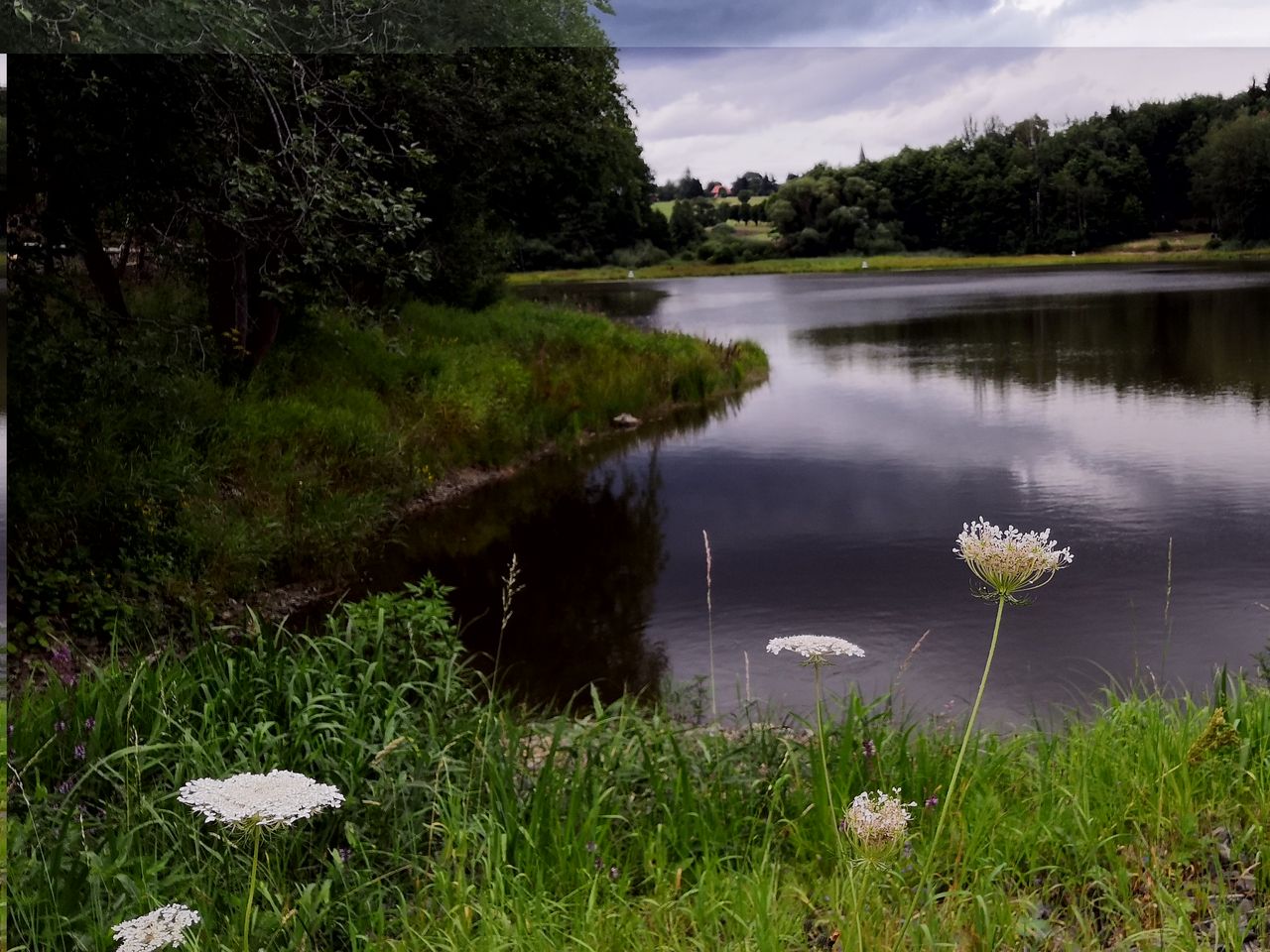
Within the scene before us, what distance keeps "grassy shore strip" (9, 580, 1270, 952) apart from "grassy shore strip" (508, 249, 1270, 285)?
4.34 ft

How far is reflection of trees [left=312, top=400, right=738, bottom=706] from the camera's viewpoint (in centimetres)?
319

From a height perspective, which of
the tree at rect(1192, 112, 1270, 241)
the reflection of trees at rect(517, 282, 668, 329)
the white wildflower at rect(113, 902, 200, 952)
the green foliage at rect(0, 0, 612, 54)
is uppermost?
the green foliage at rect(0, 0, 612, 54)

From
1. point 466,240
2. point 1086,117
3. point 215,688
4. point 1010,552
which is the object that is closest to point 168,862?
point 215,688

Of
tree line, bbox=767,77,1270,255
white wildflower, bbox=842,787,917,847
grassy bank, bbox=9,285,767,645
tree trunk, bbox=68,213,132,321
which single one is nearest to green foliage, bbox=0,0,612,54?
tree trunk, bbox=68,213,132,321

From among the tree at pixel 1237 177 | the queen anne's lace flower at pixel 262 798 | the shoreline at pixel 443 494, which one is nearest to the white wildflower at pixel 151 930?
the queen anne's lace flower at pixel 262 798

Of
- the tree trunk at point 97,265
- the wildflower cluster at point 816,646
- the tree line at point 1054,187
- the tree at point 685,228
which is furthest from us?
the tree at point 685,228

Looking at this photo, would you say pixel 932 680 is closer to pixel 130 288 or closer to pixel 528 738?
pixel 528 738

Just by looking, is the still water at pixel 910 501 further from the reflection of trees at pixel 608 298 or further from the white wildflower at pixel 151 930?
the white wildflower at pixel 151 930

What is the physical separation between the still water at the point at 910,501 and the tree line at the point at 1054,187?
0.14 meters

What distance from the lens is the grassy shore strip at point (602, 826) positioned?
182cm

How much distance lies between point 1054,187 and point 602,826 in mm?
2383

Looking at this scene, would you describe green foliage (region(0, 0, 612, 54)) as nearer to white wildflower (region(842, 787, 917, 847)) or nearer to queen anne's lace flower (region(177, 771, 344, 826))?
queen anne's lace flower (region(177, 771, 344, 826))

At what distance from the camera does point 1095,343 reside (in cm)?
362

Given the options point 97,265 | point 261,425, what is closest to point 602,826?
point 261,425
